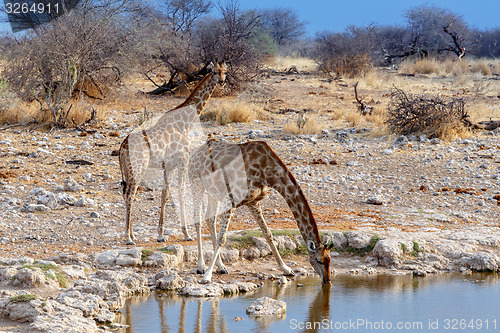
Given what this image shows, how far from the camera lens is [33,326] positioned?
4.82 m

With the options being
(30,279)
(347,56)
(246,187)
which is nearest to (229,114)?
(246,187)

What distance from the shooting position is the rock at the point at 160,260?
265 inches

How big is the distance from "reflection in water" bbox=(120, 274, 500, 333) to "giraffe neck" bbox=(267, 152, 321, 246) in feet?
2.02

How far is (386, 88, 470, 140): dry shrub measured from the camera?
13.2 m

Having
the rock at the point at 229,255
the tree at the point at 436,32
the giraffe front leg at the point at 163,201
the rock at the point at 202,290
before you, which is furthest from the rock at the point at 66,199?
the tree at the point at 436,32

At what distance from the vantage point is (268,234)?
22.0 feet

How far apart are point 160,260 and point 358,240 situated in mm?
2297

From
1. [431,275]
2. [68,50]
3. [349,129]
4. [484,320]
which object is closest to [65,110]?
[68,50]

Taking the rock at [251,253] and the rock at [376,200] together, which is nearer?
the rock at [251,253]

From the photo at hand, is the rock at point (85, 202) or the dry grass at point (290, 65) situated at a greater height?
the dry grass at point (290, 65)

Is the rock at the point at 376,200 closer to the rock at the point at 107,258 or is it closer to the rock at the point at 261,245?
the rock at the point at 261,245

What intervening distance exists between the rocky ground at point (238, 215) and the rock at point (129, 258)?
10 mm

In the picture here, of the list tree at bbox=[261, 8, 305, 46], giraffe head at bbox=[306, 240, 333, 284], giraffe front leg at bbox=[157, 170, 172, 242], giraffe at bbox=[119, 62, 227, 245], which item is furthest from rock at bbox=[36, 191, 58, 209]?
tree at bbox=[261, 8, 305, 46]

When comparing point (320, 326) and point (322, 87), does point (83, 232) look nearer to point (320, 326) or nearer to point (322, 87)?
point (320, 326)
